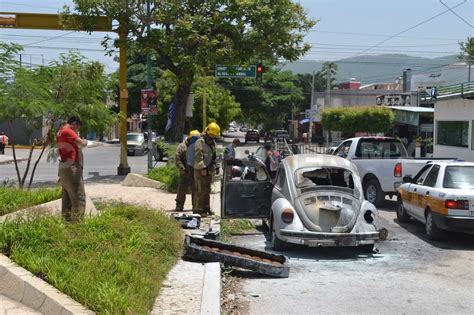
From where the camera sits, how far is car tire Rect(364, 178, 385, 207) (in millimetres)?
15047

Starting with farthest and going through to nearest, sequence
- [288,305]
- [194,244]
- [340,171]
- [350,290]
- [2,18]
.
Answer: [2,18] → [340,171] → [194,244] → [350,290] → [288,305]

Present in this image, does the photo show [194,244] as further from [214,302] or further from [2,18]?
[2,18]

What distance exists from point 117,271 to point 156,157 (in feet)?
89.3

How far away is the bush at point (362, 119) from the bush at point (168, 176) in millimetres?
23005

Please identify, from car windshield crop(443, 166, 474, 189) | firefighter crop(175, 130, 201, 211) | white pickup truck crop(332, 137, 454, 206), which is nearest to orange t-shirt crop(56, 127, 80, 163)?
firefighter crop(175, 130, 201, 211)

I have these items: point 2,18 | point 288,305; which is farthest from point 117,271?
point 2,18

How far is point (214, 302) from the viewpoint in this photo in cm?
608

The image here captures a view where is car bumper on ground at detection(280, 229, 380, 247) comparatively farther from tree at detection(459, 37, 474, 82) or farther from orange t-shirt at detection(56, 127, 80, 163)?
tree at detection(459, 37, 474, 82)

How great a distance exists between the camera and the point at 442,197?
33.2 feet

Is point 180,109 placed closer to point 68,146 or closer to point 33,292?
point 68,146

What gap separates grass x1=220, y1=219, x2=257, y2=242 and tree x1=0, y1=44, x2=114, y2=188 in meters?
4.43

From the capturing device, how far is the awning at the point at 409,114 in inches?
1380

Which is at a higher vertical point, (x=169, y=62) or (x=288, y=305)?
(x=169, y=62)

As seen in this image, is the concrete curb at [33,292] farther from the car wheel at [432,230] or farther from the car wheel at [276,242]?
the car wheel at [432,230]
